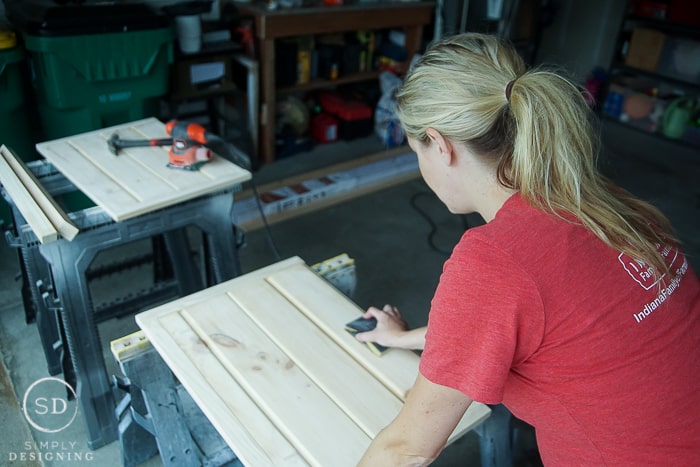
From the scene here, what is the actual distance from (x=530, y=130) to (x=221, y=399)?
680mm

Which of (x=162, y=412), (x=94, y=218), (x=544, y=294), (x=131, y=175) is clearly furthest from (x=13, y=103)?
(x=544, y=294)

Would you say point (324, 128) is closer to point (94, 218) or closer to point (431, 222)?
point (431, 222)

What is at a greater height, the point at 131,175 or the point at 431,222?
the point at 131,175

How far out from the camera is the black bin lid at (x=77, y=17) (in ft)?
7.89

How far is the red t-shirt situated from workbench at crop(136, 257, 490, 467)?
0.75ft

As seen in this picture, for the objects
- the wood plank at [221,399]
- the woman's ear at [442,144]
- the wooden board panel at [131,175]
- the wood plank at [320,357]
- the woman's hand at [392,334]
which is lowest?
the wood plank at [320,357]

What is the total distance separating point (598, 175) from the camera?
0.94 meters

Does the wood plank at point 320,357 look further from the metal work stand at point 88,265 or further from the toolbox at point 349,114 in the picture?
the toolbox at point 349,114

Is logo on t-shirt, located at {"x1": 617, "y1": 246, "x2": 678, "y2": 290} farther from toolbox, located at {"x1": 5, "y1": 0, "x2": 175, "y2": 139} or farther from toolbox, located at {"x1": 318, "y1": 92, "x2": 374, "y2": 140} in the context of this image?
toolbox, located at {"x1": 318, "y1": 92, "x2": 374, "y2": 140}

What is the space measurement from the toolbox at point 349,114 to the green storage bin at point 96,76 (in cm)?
Answer: 138

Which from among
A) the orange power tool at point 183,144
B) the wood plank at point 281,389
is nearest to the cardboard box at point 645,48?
the orange power tool at point 183,144

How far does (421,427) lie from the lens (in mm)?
836

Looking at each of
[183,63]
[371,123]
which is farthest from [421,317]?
[371,123]

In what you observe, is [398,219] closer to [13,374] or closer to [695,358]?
[13,374]
